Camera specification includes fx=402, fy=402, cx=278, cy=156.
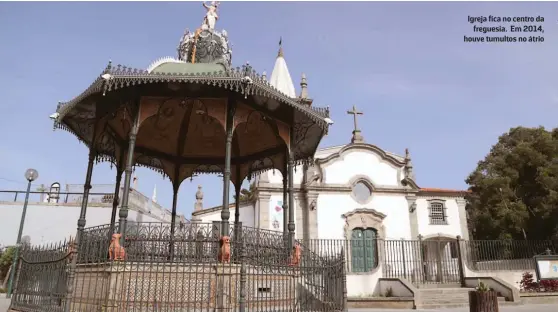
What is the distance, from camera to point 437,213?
27953mm

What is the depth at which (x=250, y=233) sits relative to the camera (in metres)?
9.41

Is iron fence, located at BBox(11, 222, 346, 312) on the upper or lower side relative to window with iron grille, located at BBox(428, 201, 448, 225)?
lower

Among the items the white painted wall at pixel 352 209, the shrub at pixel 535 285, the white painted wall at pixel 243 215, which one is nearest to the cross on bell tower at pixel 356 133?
the white painted wall at pixel 352 209

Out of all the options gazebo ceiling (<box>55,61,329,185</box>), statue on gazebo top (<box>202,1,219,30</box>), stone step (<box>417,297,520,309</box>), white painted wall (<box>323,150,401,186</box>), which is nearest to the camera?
gazebo ceiling (<box>55,61,329,185</box>)

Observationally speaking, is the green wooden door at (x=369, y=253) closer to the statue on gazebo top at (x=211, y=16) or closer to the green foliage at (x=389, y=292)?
the green foliage at (x=389, y=292)

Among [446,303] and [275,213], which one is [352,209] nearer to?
[275,213]

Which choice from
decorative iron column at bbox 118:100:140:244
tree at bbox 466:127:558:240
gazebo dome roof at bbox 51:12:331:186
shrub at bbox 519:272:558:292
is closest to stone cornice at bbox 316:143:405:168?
tree at bbox 466:127:558:240

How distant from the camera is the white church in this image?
83.1 ft

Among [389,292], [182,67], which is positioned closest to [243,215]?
[389,292]

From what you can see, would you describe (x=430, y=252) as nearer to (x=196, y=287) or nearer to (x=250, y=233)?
(x=250, y=233)

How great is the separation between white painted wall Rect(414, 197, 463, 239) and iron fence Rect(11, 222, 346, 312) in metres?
19.3

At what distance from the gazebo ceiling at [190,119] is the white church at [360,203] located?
33.8ft

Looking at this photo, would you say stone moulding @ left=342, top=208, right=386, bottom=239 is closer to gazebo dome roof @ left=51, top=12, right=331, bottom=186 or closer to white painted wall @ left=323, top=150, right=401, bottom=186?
white painted wall @ left=323, top=150, right=401, bottom=186

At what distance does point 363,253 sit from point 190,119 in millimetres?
15991
